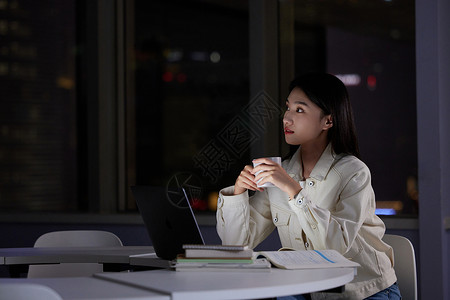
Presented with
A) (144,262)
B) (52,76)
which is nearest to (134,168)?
(52,76)

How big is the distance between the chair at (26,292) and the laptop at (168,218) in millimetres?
793

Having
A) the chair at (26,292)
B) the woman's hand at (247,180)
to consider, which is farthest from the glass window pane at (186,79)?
the chair at (26,292)

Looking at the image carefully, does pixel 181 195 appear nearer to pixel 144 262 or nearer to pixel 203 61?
pixel 144 262

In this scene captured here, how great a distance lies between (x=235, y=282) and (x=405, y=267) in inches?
42.9

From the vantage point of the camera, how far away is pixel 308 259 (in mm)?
2109

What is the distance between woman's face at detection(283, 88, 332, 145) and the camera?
100 inches

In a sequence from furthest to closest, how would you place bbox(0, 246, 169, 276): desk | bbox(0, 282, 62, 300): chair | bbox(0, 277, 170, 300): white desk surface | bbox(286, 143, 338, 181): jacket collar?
1. bbox(0, 246, 169, 276): desk
2. bbox(286, 143, 338, 181): jacket collar
3. bbox(0, 277, 170, 300): white desk surface
4. bbox(0, 282, 62, 300): chair

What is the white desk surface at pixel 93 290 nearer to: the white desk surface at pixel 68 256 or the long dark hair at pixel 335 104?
the white desk surface at pixel 68 256

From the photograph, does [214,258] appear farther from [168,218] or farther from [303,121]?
[303,121]

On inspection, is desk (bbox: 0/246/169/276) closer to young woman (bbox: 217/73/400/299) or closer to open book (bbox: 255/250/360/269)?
young woman (bbox: 217/73/400/299)

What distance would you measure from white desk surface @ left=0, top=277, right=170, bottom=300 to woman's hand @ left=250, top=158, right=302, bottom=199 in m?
0.66

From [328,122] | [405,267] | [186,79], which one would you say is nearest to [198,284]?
[328,122]

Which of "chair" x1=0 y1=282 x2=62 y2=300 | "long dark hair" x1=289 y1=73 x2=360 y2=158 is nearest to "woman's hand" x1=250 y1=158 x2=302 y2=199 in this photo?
"long dark hair" x1=289 y1=73 x2=360 y2=158

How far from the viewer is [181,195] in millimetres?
2162
